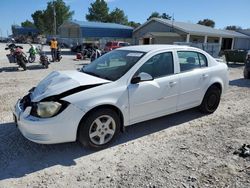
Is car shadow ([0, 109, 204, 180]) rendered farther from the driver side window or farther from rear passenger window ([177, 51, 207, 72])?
rear passenger window ([177, 51, 207, 72])

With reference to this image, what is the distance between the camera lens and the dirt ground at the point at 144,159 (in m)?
3.14

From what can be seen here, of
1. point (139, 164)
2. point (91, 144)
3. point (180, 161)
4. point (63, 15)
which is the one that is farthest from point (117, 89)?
point (63, 15)

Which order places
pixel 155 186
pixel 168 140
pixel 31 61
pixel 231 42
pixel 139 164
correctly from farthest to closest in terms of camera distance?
1. pixel 231 42
2. pixel 31 61
3. pixel 168 140
4. pixel 139 164
5. pixel 155 186

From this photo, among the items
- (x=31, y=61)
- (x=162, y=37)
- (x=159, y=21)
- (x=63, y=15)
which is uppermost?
(x=63, y=15)

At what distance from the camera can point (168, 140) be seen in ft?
14.2

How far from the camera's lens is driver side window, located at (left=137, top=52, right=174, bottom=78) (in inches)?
171

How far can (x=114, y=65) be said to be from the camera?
4.58 meters

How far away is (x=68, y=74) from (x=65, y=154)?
4.75ft

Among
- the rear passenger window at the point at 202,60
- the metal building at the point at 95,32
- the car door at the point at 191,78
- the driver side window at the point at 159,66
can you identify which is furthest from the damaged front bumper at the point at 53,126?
the metal building at the point at 95,32

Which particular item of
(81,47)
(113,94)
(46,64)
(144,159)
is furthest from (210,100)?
(81,47)

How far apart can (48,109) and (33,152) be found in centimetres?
82

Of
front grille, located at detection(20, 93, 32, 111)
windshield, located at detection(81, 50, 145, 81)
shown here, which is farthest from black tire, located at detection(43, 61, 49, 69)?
front grille, located at detection(20, 93, 32, 111)

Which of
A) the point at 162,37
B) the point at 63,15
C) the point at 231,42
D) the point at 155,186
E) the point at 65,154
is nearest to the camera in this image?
the point at 155,186

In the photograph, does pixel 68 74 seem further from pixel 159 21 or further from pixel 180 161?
pixel 159 21
